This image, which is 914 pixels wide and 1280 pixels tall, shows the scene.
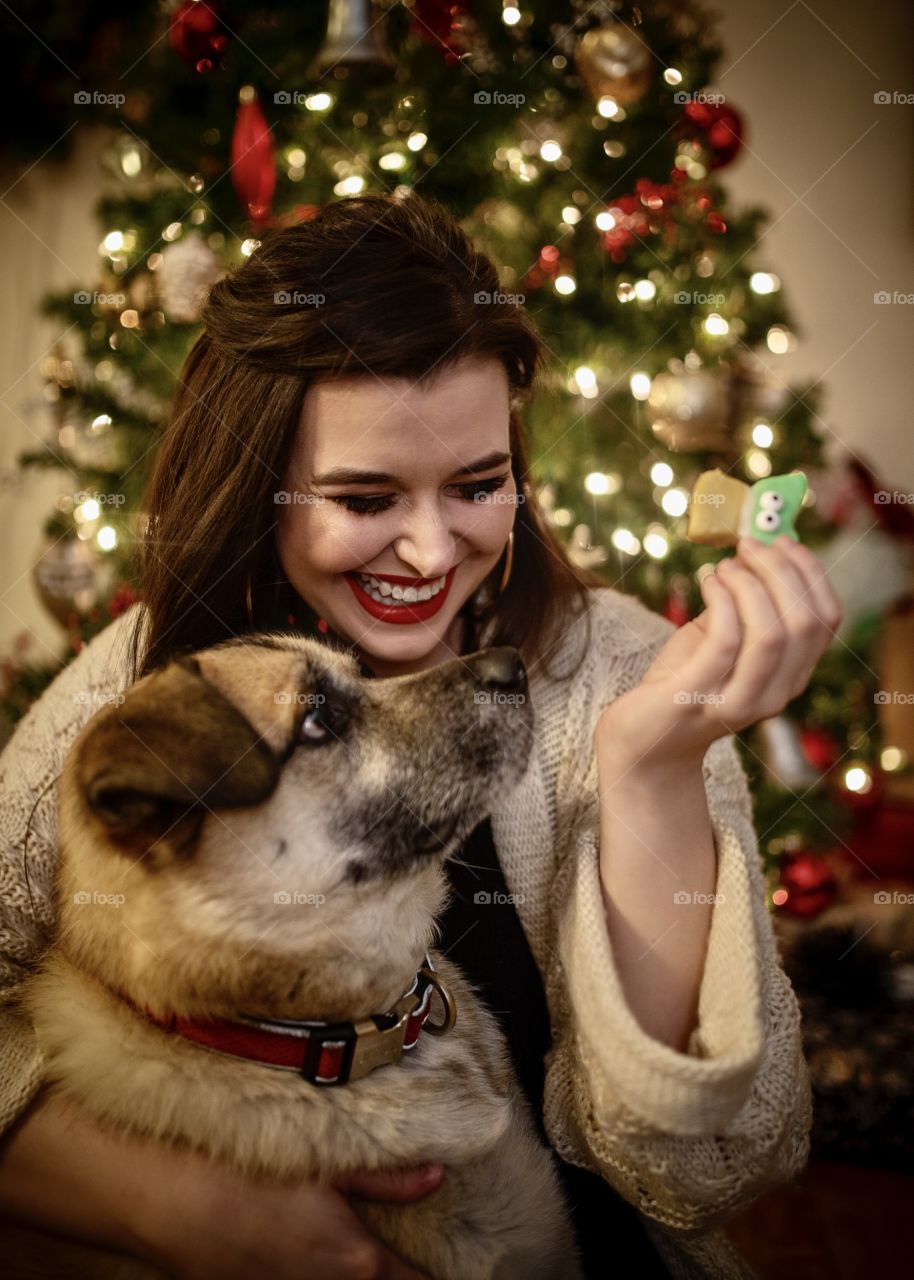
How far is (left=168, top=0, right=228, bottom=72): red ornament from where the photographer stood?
2057 millimetres

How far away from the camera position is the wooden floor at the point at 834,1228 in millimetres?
1638

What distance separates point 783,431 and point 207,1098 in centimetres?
197

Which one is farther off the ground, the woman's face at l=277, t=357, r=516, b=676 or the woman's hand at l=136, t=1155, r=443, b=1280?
the woman's face at l=277, t=357, r=516, b=676

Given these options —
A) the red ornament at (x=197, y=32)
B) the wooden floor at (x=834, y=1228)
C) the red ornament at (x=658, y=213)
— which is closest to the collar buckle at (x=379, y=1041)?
the wooden floor at (x=834, y=1228)

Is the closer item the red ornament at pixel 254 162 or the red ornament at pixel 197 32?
the red ornament at pixel 254 162

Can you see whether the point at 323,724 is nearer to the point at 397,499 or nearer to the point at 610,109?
the point at 397,499

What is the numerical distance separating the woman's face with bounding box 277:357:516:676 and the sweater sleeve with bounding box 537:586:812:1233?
0.42 m

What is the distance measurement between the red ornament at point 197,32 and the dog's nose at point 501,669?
→ 70.9 inches

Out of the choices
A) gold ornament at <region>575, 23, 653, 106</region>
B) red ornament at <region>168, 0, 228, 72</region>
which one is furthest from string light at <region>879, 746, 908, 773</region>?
red ornament at <region>168, 0, 228, 72</region>

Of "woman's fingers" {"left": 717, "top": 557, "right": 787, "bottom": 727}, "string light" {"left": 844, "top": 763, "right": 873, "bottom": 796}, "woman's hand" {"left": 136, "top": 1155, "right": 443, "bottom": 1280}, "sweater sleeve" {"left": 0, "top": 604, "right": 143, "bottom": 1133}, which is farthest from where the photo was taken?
"string light" {"left": 844, "top": 763, "right": 873, "bottom": 796}

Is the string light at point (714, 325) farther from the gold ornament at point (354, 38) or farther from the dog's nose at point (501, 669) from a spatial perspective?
the dog's nose at point (501, 669)

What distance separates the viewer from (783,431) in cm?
223

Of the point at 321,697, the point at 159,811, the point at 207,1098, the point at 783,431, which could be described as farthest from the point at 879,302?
the point at 207,1098

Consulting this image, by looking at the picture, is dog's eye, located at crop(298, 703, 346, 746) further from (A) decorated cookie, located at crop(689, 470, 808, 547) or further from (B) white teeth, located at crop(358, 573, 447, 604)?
(A) decorated cookie, located at crop(689, 470, 808, 547)
